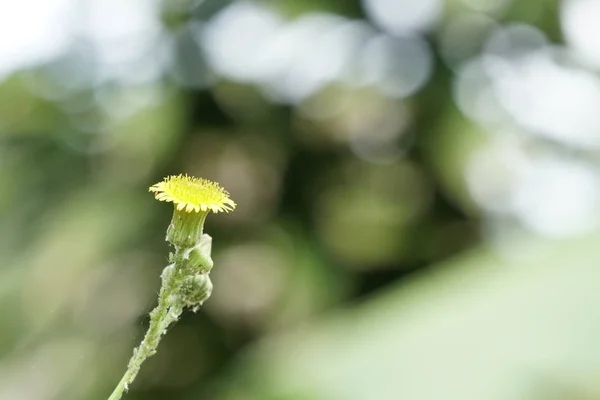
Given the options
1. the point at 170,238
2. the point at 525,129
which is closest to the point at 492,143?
the point at 525,129

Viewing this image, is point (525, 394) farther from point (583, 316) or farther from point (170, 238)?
point (170, 238)

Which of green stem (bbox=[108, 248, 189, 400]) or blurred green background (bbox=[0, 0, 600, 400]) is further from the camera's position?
blurred green background (bbox=[0, 0, 600, 400])

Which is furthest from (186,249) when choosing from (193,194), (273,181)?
(273,181)

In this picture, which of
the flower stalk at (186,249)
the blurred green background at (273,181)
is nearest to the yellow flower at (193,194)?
the flower stalk at (186,249)

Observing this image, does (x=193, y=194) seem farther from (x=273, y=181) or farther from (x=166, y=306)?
(x=273, y=181)

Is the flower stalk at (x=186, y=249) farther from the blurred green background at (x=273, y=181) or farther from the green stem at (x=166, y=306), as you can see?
the blurred green background at (x=273, y=181)

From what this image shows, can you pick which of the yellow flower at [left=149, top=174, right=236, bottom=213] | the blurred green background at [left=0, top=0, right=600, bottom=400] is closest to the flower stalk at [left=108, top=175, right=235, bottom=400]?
the yellow flower at [left=149, top=174, right=236, bottom=213]

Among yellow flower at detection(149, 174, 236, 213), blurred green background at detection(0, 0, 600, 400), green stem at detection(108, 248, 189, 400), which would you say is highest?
blurred green background at detection(0, 0, 600, 400)

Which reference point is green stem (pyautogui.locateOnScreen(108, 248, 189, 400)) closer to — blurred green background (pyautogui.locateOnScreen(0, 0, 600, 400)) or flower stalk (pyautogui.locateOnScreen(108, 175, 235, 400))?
flower stalk (pyautogui.locateOnScreen(108, 175, 235, 400))
